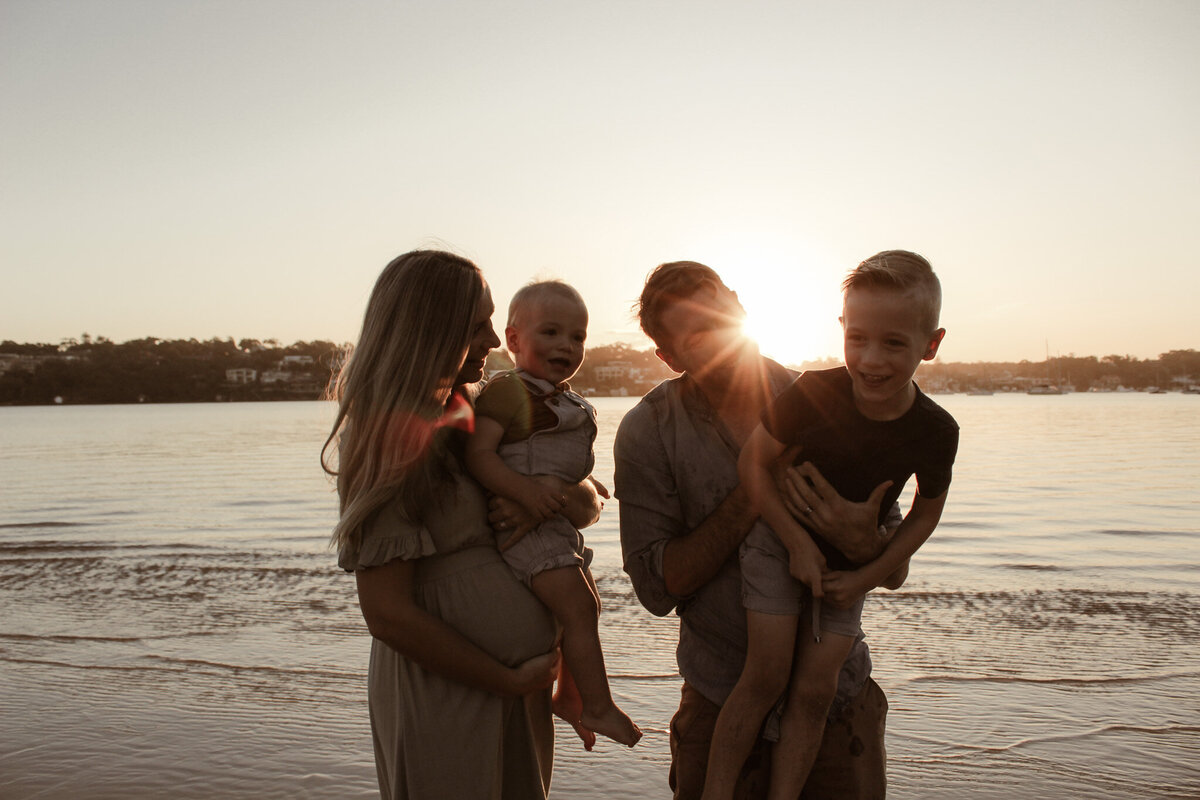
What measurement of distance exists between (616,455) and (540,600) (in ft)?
1.52

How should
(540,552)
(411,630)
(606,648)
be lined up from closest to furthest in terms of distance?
(411,630), (540,552), (606,648)

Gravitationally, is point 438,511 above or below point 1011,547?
above

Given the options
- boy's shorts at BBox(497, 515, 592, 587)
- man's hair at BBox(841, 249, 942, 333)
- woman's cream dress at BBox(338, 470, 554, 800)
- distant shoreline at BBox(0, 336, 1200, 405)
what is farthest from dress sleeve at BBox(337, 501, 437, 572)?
distant shoreline at BBox(0, 336, 1200, 405)

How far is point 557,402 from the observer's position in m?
2.55

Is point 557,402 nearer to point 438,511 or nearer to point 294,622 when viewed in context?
point 438,511

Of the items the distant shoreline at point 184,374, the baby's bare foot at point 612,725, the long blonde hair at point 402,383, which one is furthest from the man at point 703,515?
the distant shoreline at point 184,374

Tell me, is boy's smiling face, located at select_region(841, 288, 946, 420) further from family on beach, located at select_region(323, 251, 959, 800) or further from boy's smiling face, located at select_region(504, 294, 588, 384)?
boy's smiling face, located at select_region(504, 294, 588, 384)

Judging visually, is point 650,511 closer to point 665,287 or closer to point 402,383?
point 665,287

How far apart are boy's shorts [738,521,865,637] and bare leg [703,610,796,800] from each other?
0.11 feet

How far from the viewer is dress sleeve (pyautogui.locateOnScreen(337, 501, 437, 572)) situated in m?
2.01

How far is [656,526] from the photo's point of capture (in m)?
2.46

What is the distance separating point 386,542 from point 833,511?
3.74 feet

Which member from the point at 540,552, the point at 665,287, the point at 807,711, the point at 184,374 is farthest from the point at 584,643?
the point at 184,374

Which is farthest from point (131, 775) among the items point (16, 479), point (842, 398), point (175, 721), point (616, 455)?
point (16, 479)
